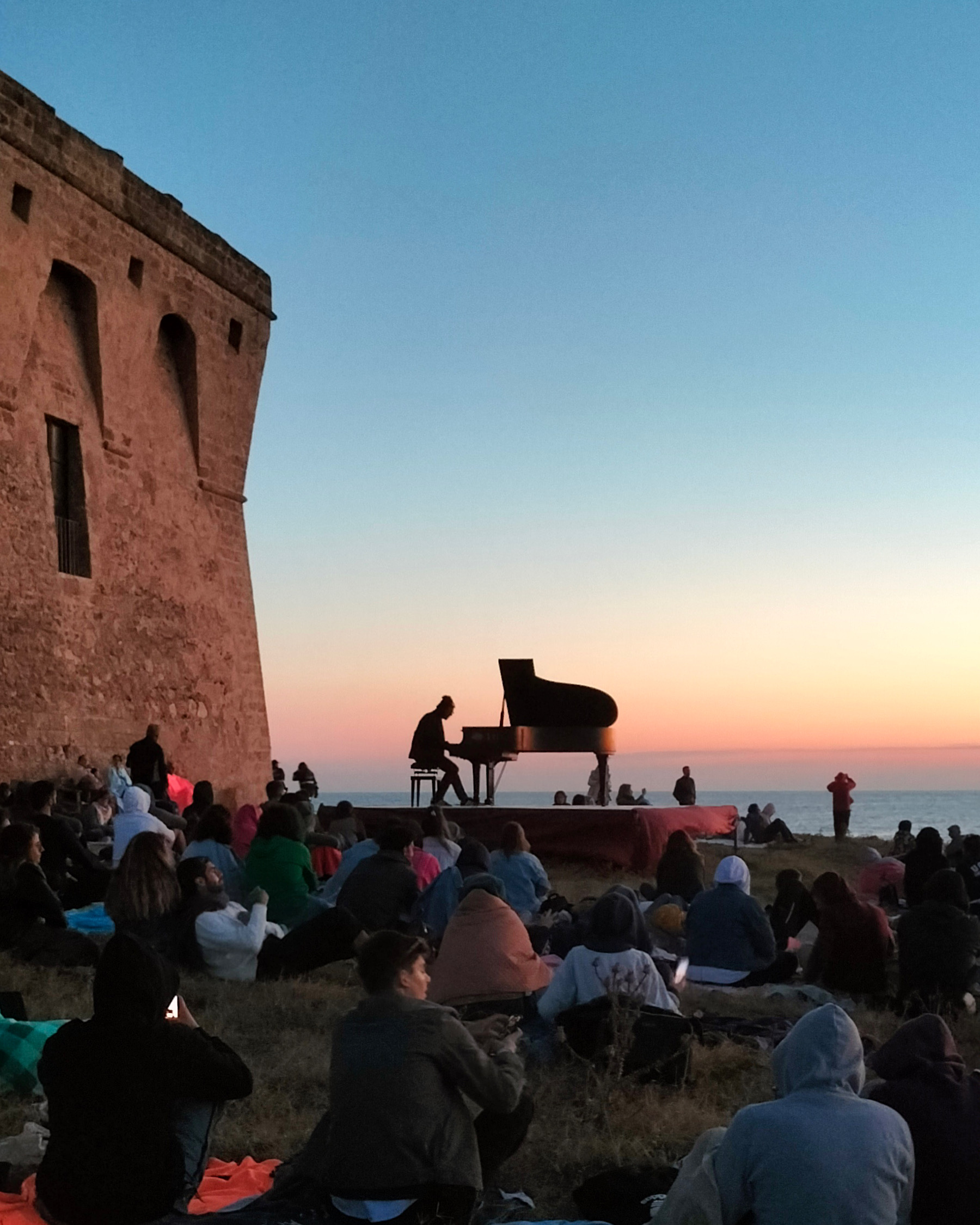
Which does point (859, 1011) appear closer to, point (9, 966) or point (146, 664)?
point (9, 966)

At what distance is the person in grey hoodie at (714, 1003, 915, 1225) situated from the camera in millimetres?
3176

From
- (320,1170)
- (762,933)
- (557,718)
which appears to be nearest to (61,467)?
(557,718)

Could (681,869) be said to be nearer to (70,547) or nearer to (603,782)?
(70,547)

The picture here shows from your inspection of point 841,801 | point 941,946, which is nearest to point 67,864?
point 941,946

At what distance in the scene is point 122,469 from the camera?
16516 mm

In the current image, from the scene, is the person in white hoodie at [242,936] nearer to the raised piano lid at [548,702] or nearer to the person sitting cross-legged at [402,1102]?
the person sitting cross-legged at [402,1102]

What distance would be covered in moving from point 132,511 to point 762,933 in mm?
11401

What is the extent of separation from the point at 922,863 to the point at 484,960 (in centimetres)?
568

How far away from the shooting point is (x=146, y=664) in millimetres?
16562

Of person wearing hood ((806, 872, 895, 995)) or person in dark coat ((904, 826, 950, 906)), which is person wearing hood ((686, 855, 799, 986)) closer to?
person wearing hood ((806, 872, 895, 995))

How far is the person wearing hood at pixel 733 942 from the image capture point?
7.97m

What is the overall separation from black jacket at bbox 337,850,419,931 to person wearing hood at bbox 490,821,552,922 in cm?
145

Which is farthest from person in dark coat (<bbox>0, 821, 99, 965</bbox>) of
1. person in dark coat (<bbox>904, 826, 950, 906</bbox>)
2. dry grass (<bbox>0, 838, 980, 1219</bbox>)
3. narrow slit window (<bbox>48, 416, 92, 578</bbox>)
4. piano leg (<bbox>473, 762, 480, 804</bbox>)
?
piano leg (<bbox>473, 762, 480, 804</bbox>)

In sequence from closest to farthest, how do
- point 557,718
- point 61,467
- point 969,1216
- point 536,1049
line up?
point 969,1216
point 536,1049
point 61,467
point 557,718
